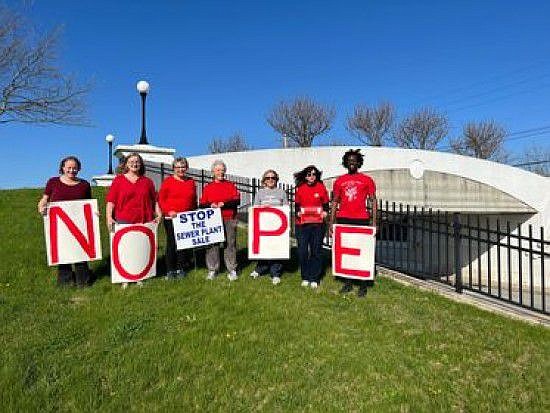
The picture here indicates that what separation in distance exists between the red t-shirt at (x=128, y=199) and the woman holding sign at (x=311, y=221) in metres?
2.08

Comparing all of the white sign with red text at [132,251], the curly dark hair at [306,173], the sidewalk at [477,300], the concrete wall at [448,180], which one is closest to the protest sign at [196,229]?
the white sign with red text at [132,251]

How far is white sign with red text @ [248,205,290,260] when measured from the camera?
6926 millimetres

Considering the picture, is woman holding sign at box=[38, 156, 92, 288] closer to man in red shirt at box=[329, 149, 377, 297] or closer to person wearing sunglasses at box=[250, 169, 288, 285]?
person wearing sunglasses at box=[250, 169, 288, 285]

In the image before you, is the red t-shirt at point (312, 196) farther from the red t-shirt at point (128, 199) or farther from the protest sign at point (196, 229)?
the red t-shirt at point (128, 199)

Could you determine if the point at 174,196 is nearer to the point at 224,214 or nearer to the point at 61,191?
the point at 224,214

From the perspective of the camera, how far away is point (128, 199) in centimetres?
619

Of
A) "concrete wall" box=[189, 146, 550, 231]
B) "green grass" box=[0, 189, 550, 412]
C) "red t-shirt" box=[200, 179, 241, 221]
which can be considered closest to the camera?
"green grass" box=[0, 189, 550, 412]

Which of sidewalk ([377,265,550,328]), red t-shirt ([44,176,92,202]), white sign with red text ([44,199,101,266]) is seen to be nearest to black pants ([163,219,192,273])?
white sign with red text ([44,199,101,266])

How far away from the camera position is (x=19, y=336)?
455cm

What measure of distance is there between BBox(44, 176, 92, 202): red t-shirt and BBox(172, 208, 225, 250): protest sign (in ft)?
4.18

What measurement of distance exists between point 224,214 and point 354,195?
1.82m

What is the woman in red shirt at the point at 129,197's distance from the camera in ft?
20.2

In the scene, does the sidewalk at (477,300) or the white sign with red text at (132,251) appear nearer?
the white sign with red text at (132,251)

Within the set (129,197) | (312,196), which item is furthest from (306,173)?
(129,197)
